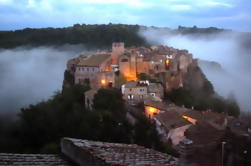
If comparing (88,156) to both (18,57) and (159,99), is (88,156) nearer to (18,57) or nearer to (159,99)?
(159,99)

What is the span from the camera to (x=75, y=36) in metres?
88.1

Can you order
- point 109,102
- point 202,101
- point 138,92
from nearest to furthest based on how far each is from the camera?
point 109,102 < point 138,92 < point 202,101

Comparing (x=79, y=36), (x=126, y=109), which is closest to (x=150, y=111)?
(x=126, y=109)

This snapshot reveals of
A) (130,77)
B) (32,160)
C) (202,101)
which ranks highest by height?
(32,160)

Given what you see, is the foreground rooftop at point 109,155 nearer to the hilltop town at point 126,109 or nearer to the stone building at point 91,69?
the hilltop town at point 126,109

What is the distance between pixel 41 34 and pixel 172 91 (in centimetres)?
6377

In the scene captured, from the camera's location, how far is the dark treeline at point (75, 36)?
257 feet

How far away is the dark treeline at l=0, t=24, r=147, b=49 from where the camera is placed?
78.4 meters

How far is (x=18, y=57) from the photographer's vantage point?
96.9 m

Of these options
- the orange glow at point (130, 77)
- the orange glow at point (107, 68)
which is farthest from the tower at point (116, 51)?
the orange glow at point (130, 77)

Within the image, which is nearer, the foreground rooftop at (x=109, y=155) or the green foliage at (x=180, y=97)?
the foreground rooftop at (x=109, y=155)

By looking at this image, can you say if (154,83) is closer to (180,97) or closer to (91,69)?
(180,97)

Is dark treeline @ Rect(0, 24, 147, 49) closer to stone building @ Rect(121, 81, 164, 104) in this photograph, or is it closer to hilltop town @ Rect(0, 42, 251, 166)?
hilltop town @ Rect(0, 42, 251, 166)

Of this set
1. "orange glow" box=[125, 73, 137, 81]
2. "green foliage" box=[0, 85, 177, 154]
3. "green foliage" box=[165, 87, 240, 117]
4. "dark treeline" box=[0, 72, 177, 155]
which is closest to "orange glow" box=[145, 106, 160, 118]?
"dark treeline" box=[0, 72, 177, 155]
